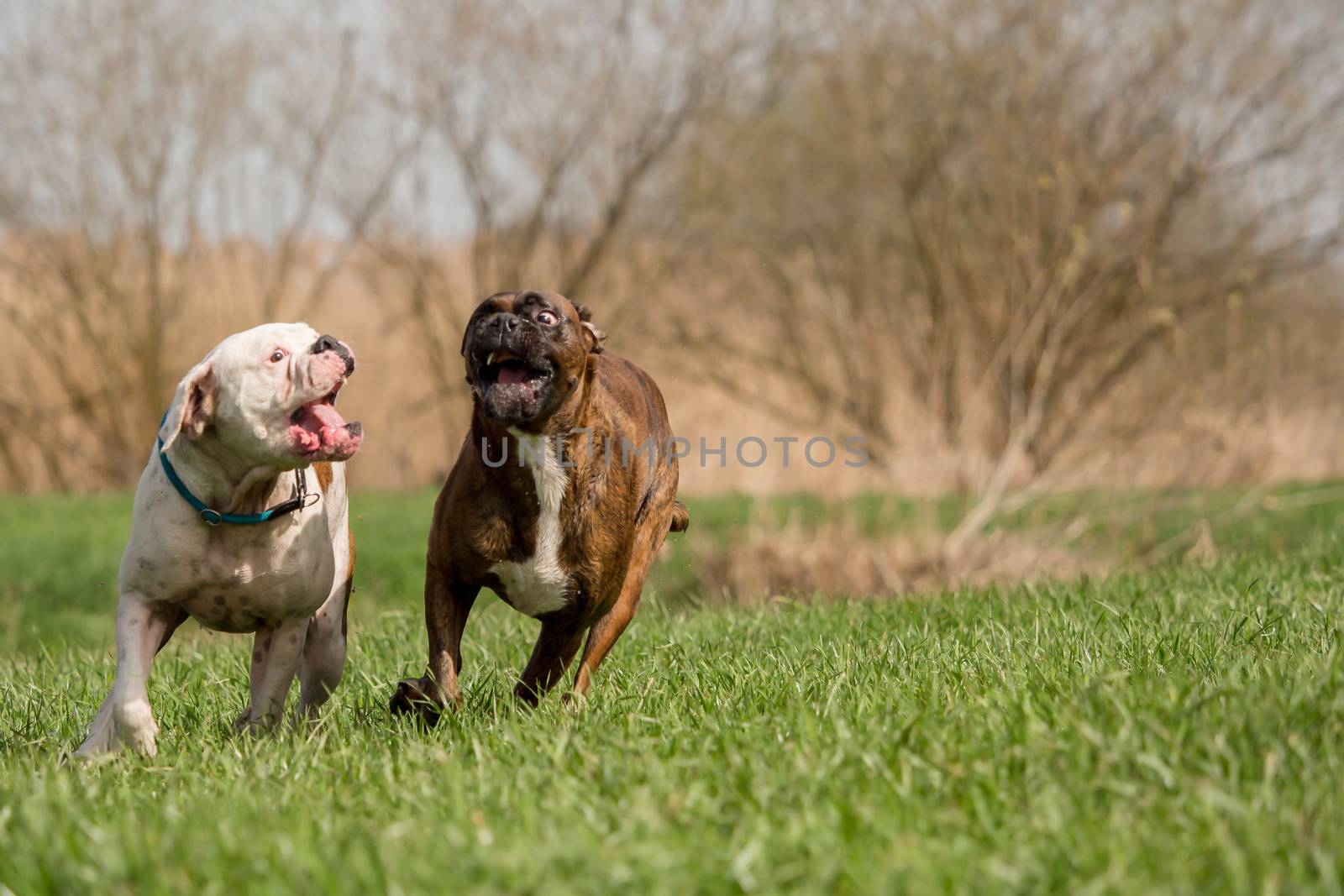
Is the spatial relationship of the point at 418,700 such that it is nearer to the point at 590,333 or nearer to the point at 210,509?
the point at 210,509

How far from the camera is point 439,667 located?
13.5ft

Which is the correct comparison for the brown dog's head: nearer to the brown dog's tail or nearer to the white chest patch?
the white chest patch

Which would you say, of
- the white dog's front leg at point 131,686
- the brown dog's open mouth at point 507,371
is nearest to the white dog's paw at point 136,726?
the white dog's front leg at point 131,686

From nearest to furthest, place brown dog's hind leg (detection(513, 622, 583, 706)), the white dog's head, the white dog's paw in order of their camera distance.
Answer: the white dog's paw < the white dog's head < brown dog's hind leg (detection(513, 622, 583, 706))

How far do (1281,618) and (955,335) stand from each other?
10603 mm

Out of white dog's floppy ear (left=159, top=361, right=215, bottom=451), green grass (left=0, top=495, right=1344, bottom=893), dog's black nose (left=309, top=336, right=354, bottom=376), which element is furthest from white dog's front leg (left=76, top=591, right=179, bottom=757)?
dog's black nose (left=309, top=336, right=354, bottom=376)

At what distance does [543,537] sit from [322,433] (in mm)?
727

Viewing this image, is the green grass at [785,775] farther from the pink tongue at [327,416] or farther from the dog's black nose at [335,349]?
the dog's black nose at [335,349]

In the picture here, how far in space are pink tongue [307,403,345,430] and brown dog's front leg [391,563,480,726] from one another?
0.52 metres

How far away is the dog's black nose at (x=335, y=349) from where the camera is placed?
400cm

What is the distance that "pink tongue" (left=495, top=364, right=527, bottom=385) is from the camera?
4020mm

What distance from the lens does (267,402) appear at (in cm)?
394

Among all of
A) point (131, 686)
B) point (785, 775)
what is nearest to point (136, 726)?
point (131, 686)

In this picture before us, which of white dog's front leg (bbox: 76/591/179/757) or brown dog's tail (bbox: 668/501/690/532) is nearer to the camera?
white dog's front leg (bbox: 76/591/179/757)
